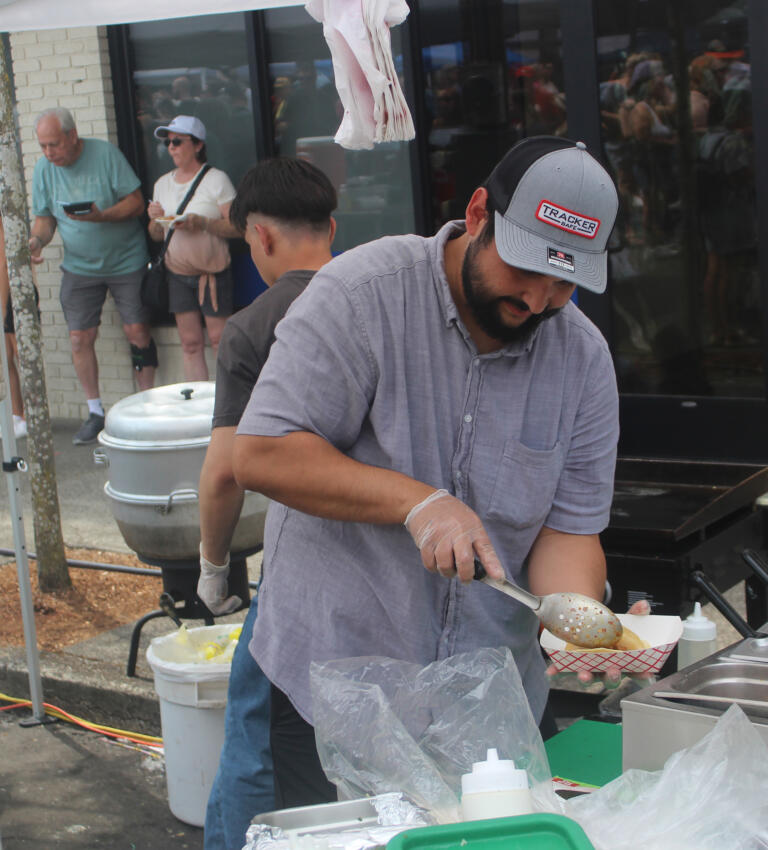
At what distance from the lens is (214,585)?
3168mm

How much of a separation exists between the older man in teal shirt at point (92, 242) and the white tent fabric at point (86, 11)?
4.03 metres

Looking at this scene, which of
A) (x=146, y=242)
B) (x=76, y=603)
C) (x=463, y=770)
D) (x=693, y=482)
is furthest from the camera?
(x=146, y=242)

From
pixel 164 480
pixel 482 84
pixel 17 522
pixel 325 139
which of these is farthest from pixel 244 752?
pixel 325 139

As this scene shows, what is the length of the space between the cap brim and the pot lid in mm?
2088

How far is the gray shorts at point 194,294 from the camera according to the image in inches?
307

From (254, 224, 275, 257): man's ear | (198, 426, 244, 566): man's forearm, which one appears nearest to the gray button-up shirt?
(198, 426, 244, 566): man's forearm

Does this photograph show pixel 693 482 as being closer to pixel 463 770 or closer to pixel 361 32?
pixel 361 32

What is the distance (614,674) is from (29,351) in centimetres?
341

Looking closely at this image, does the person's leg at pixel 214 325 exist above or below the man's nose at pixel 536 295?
below

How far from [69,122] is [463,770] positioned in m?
6.92

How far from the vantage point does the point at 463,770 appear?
1.75 metres

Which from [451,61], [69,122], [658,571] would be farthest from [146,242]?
[658,571]

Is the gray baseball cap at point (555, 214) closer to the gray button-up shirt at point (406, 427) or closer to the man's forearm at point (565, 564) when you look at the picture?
the gray button-up shirt at point (406, 427)

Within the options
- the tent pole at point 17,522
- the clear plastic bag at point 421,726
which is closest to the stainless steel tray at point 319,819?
the clear plastic bag at point 421,726
